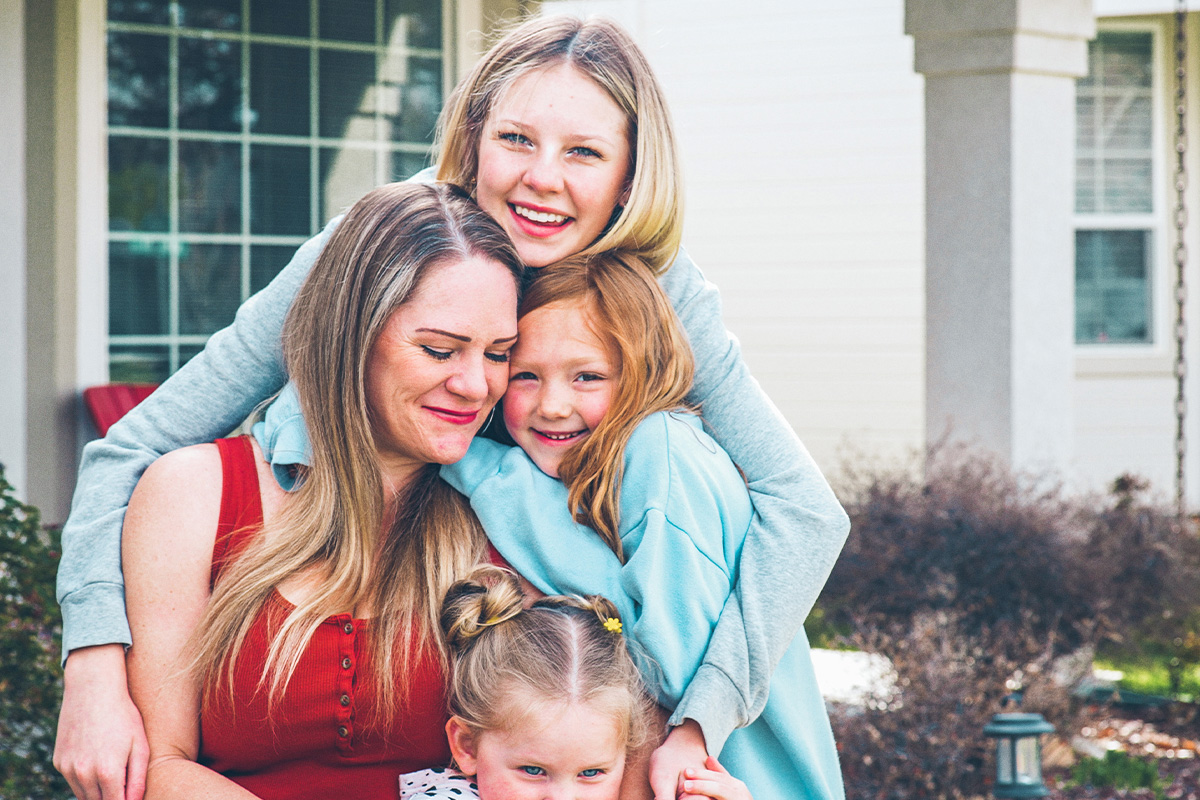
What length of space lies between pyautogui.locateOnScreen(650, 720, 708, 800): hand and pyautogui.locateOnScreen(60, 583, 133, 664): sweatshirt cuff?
35.4 inches

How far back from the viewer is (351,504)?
2164mm

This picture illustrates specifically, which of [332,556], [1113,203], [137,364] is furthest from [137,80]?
[1113,203]

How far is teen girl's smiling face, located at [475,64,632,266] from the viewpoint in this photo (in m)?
2.34

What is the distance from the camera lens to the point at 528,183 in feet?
7.61

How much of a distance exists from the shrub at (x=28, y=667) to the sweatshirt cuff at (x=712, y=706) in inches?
87.5

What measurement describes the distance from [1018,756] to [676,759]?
2.58m

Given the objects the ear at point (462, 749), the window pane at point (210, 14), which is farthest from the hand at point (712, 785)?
the window pane at point (210, 14)

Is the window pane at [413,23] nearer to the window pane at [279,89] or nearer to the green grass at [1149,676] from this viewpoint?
the window pane at [279,89]

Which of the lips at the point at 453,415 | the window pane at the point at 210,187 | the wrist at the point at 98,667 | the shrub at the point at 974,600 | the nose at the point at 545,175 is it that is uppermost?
the window pane at the point at 210,187

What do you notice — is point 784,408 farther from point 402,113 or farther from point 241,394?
point 241,394

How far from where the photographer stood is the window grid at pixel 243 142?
6.11m


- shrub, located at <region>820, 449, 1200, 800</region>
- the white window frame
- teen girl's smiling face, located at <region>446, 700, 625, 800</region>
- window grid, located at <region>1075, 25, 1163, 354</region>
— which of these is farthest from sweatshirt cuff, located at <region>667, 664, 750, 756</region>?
window grid, located at <region>1075, 25, 1163, 354</region>

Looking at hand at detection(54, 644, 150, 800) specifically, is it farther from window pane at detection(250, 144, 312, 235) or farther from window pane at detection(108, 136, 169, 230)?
window pane at detection(250, 144, 312, 235)

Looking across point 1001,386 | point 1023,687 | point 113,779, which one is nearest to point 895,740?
point 1023,687
